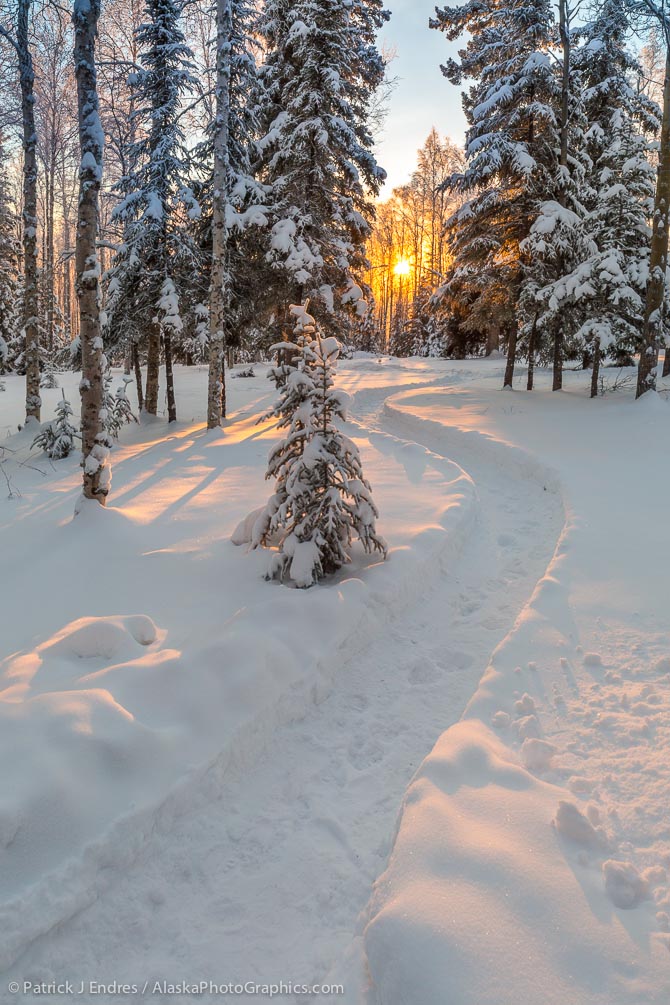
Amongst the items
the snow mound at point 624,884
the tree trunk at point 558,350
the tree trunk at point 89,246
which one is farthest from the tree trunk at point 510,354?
the snow mound at point 624,884

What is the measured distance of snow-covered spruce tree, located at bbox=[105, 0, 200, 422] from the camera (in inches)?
574

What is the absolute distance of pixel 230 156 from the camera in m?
15.2

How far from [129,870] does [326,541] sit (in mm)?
3126

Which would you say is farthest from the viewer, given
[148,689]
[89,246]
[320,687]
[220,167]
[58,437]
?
[220,167]

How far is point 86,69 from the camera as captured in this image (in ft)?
21.8

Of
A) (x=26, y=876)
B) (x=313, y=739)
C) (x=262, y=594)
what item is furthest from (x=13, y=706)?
(x=262, y=594)

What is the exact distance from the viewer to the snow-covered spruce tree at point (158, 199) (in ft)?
47.9

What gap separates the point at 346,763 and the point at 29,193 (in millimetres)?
16242

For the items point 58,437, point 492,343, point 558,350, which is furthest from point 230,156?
point 492,343

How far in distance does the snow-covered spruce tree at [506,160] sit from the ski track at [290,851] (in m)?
15.7

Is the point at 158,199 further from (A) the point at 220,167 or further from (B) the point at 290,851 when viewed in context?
(B) the point at 290,851

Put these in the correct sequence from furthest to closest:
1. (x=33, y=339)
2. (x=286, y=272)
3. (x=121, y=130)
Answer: (x=121, y=130) < (x=286, y=272) < (x=33, y=339)

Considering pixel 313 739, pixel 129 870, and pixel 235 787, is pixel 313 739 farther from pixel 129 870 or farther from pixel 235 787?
pixel 129 870

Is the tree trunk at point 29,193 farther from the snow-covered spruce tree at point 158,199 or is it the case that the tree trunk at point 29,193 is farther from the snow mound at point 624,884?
the snow mound at point 624,884
